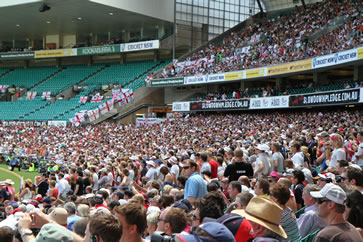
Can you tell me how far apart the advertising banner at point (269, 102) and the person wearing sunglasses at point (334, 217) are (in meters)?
24.0

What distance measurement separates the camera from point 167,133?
2769 cm

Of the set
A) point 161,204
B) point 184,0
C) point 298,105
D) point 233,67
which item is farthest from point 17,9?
point 161,204

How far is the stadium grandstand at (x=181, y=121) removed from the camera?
4.20 m

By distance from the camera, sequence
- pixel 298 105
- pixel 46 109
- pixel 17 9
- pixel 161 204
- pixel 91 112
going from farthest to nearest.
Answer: pixel 46 109
pixel 17 9
pixel 91 112
pixel 298 105
pixel 161 204

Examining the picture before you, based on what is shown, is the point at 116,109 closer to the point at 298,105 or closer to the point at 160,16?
the point at 160,16

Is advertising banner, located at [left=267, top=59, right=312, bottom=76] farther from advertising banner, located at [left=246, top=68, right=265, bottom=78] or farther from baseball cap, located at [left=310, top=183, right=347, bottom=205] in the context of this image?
baseball cap, located at [left=310, top=183, right=347, bottom=205]

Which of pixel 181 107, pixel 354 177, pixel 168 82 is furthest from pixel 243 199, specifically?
pixel 168 82

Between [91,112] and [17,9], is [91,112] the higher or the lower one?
the lower one

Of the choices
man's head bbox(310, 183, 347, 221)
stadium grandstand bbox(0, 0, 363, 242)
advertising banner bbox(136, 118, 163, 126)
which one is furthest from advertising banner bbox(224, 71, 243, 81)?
man's head bbox(310, 183, 347, 221)

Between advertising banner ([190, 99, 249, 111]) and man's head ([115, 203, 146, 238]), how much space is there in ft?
89.1

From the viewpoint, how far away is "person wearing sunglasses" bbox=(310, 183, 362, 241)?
136 inches

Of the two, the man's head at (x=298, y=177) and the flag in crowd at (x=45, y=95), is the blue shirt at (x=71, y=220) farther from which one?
the flag in crowd at (x=45, y=95)

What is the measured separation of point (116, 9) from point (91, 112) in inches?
397

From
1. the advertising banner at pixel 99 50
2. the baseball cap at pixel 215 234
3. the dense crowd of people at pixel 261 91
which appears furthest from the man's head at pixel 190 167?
the advertising banner at pixel 99 50
